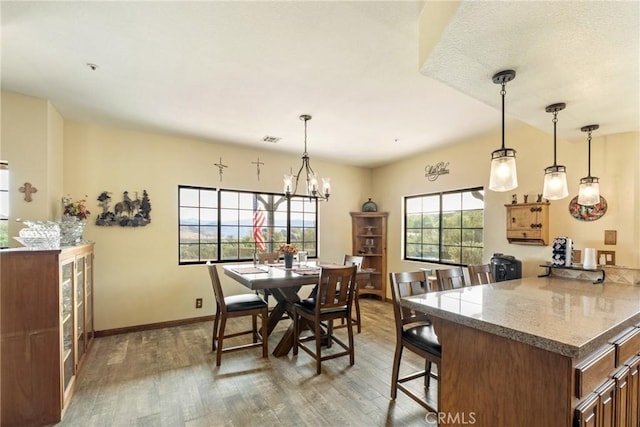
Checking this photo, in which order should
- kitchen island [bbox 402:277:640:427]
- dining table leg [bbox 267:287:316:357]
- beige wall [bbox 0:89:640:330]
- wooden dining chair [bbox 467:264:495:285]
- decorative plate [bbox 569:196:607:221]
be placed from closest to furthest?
kitchen island [bbox 402:277:640:427] < wooden dining chair [bbox 467:264:495:285] < beige wall [bbox 0:89:640:330] < decorative plate [bbox 569:196:607:221] < dining table leg [bbox 267:287:316:357]

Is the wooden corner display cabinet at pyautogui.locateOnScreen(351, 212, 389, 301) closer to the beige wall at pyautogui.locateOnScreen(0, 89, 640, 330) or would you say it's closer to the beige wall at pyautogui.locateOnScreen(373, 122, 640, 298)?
the beige wall at pyautogui.locateOnScreen(373, 122, 640, 298)

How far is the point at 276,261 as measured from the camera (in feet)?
14.3

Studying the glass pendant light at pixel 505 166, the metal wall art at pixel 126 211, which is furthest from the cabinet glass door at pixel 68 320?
the glass pendant light at pixel 505 166

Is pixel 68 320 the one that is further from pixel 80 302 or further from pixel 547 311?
pixel 547 311

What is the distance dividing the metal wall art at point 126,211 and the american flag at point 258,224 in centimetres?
149

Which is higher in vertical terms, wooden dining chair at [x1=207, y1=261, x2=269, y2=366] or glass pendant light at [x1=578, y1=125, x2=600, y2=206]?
glass pendant light at [x1=578, y1=125, x2=600, y2=206]

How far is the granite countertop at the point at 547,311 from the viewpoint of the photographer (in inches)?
48.2

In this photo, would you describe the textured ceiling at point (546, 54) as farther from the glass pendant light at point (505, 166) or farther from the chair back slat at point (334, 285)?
the chair back slat at point (334, 285)

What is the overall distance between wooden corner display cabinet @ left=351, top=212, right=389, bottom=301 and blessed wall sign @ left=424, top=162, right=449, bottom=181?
1073mm

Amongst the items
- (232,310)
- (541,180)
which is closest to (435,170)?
(541,180)

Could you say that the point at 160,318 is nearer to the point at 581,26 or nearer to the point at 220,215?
the point at 220,215

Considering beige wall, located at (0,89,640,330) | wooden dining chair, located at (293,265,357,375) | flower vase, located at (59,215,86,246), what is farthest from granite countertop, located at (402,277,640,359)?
flower vase, located at (59,215,86,246)

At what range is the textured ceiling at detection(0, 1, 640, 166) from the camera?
148 centimetres

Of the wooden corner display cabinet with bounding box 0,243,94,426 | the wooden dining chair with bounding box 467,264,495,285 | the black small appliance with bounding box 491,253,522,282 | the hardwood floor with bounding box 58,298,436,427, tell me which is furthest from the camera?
the black small appliance with bounding box 491,253,522,282
